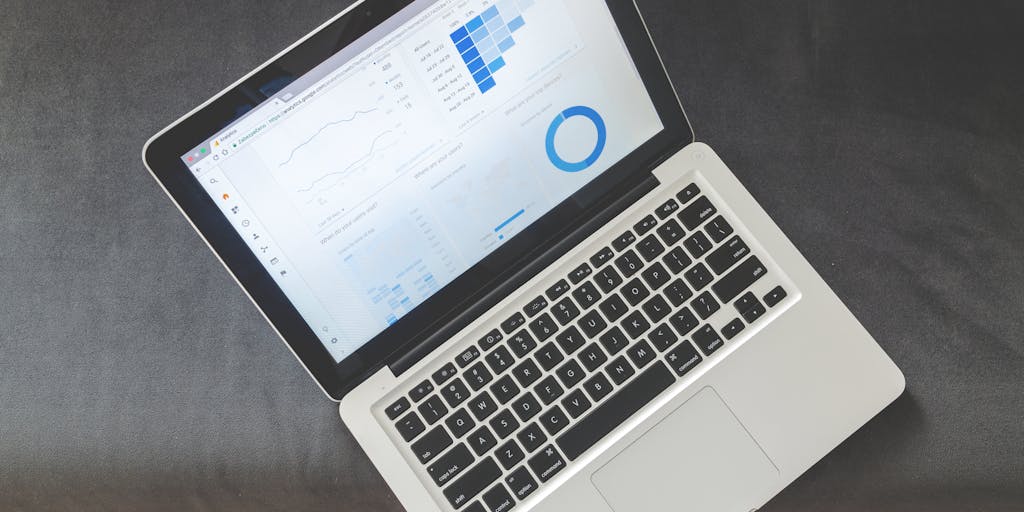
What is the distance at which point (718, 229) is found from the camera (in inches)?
28.0

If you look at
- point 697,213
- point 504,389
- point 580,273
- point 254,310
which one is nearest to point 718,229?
point 697,213

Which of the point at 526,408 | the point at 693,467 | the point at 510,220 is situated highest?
the point at 510,220

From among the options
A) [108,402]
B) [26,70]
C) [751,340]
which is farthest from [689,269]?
[26,70]

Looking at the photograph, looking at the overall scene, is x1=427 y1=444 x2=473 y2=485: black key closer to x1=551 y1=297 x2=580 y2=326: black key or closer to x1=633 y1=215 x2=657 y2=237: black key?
x1=551 y1=297 x2=580 y2=326: black key

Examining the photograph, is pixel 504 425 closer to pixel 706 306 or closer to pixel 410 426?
pixel 410 426

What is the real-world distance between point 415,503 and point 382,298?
0.55ft

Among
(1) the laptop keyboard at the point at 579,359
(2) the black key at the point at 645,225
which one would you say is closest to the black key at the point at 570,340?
(1) the laptop keyboard at the point at 579,359

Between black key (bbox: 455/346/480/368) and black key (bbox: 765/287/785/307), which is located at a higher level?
black key (bbox: 455/346/480/368)

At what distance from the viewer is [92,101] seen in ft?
2.72

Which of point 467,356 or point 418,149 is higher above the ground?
point 418,149

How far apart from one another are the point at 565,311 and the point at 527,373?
0.06 meters

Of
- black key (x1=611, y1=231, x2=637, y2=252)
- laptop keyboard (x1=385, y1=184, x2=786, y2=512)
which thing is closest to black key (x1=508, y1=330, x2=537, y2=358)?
laptop keyboard (x1=385, y1=184, x2=786, y2=512)

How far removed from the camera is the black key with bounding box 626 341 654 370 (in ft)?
2.25

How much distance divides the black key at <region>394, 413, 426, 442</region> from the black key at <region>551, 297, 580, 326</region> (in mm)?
142
